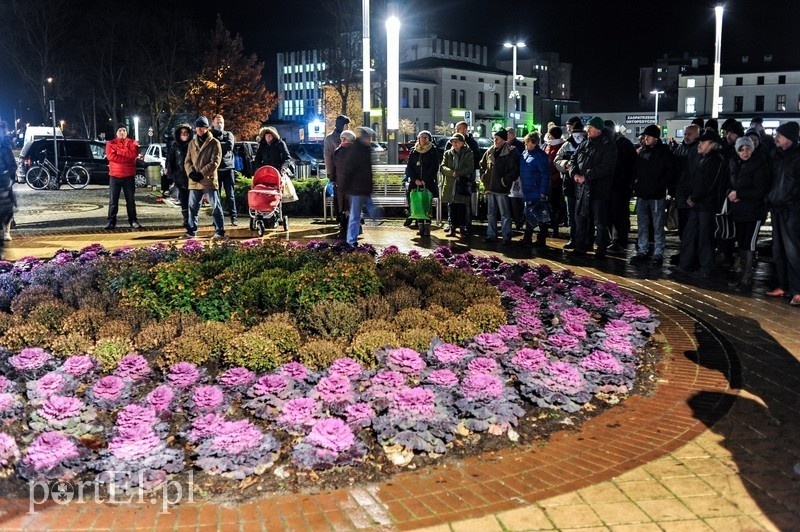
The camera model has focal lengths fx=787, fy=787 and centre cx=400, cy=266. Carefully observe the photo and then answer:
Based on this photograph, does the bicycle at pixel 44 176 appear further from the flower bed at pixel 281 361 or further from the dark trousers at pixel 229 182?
the flower bed at pixel 281 361

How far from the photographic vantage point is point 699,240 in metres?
10.5

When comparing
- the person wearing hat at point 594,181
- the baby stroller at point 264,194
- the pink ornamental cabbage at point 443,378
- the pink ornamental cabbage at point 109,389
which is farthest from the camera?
the baby stroller at point 264,194

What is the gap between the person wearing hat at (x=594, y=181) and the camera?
11.6 meters

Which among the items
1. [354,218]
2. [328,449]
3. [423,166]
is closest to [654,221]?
[354,218]

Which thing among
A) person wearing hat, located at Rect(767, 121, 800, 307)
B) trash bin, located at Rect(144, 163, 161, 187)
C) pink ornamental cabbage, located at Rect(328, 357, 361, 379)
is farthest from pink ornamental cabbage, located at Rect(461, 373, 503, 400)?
trash bin, located at Rect(144, 163, 161, 187)

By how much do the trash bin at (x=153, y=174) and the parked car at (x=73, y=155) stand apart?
91 cm

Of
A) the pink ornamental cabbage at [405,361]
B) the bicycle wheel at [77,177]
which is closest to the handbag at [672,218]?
the pink ornamental cabbage at [405,361]

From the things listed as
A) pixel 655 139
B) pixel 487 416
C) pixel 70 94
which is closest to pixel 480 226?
pixel 655 139

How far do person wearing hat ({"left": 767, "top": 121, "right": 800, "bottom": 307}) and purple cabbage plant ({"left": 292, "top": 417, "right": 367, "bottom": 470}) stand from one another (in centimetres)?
630

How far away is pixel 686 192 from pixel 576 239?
6.77 ft

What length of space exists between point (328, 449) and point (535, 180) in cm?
938

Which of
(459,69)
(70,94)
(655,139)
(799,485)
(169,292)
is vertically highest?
(459,69)

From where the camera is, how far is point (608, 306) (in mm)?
7473

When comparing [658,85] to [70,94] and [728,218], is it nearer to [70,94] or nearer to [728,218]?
A: [70,94]
